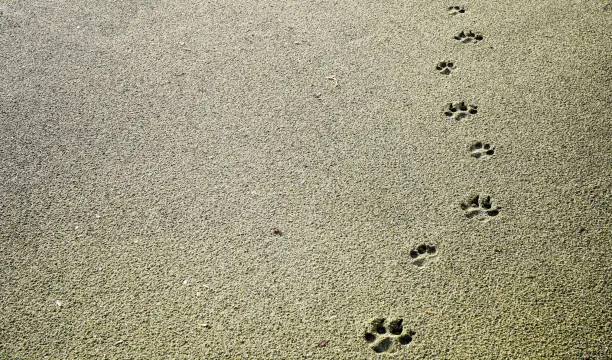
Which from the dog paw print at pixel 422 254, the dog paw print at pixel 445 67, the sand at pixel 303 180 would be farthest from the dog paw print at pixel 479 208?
the dog paw print at pixel 445 67

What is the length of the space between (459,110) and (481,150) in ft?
1.06

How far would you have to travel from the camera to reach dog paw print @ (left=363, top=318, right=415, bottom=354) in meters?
2.23

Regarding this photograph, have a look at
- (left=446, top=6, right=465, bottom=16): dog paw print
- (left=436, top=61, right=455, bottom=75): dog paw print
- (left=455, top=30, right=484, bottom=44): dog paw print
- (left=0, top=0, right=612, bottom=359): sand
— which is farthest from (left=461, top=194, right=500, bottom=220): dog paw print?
(left=446, top=6, right=465, bottom=16): dog paw print

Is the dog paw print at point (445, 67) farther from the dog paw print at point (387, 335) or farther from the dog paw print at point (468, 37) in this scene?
the dog paw print at point (387, 335)

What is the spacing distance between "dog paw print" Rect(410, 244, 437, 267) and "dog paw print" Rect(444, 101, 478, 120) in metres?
0.90

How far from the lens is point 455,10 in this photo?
3803mm

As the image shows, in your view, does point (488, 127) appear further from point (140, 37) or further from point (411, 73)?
point (140, 37)

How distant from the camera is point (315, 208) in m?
2.72

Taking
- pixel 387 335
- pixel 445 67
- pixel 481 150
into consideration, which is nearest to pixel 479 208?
pixel 481 150

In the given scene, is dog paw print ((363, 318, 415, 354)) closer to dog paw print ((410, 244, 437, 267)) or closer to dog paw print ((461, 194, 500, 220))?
dog paw print ((410, 244, 437, 267))

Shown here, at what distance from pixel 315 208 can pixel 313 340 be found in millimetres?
679

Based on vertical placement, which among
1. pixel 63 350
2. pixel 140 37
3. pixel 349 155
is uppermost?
pixel 140 37

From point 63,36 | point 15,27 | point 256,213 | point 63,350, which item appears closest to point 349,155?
point 256,213

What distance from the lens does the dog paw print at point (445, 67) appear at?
11.1ft
